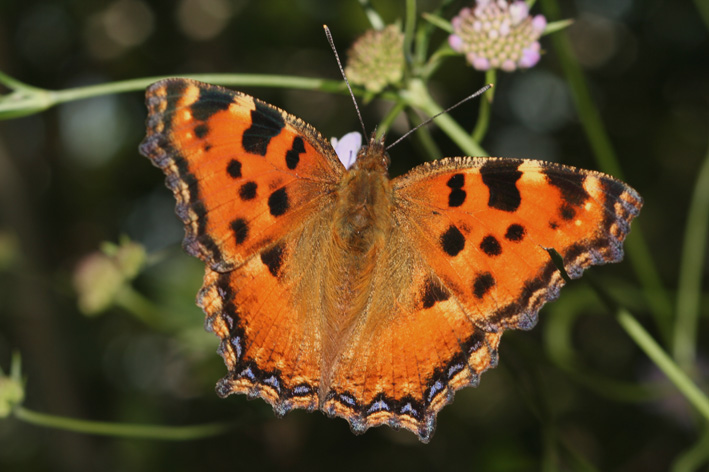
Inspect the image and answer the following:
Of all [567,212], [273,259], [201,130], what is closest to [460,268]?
[567,212]

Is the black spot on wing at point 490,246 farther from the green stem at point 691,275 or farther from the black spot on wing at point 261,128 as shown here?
the green stem at point 691,275

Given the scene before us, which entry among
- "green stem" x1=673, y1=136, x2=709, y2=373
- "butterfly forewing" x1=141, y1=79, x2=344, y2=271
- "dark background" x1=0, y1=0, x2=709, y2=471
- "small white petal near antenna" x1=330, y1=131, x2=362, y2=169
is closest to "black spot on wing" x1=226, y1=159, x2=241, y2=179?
"butterfly forewing" x1=141, y1=79, x2=344, y2=271

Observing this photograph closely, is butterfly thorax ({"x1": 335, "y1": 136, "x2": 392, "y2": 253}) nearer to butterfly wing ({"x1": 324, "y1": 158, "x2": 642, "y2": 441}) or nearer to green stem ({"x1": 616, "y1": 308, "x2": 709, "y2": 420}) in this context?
butterfly wing ({"x1": 324, "y1": 158, "x2": 642, "y2": 441})

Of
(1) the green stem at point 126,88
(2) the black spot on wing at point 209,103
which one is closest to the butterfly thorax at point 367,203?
(1) the green stem at point 126,88

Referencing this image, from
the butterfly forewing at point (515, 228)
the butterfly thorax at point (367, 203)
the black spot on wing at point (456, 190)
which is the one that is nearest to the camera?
the butterfly forewing at point (515, 228)

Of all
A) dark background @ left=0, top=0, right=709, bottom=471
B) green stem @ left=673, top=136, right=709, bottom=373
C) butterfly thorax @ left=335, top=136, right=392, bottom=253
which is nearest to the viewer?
butterfly thorax @ left=335, top=136, right=392, bottom=253

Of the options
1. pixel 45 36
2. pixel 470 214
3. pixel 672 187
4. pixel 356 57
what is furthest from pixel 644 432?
pixel 45 36

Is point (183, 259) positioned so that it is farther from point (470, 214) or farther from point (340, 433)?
point (470, 214)

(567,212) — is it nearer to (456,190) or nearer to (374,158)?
(456,190)
